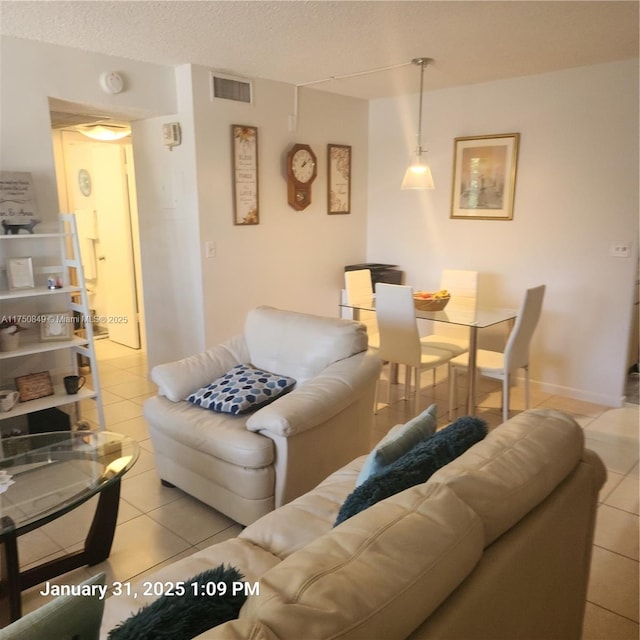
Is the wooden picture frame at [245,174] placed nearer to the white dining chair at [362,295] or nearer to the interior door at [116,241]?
the white dining chair at [362,295]

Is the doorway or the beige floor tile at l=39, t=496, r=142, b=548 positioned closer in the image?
the beige floor tile at l=39, t=496, r=142, b=548

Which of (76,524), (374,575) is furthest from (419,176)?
(374,575)

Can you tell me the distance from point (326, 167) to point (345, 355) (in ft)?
8.67

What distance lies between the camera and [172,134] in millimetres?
3961

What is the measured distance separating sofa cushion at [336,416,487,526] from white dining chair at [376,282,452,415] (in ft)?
6.26

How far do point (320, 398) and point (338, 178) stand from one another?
10.1 feet

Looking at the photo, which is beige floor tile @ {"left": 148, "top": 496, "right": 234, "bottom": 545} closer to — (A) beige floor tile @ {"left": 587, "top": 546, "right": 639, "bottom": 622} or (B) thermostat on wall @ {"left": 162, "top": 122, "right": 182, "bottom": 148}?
(A) beige floor tile @ {"left": 587, "top": 546, "right": 639, "bottom": 622}

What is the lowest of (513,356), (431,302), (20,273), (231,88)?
(513,356)

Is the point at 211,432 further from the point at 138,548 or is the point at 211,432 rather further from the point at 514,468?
the point at 514,468

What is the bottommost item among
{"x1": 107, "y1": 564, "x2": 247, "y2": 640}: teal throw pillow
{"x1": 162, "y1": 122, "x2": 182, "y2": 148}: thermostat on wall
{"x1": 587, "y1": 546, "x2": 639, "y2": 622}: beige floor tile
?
{"x1": 587, "y1": 546, "x2": 639, "y2": 622}: beige floor tile

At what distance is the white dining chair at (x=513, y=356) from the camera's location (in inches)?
136

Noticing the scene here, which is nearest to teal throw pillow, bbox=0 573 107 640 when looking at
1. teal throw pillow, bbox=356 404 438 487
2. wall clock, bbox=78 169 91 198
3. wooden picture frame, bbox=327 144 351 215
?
teal throw pillow, bbox=356 404 438 487

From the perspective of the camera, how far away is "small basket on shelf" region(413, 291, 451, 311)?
149 inches

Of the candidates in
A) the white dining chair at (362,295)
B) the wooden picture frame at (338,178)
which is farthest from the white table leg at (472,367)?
the wooden picture frame at (338,178)
